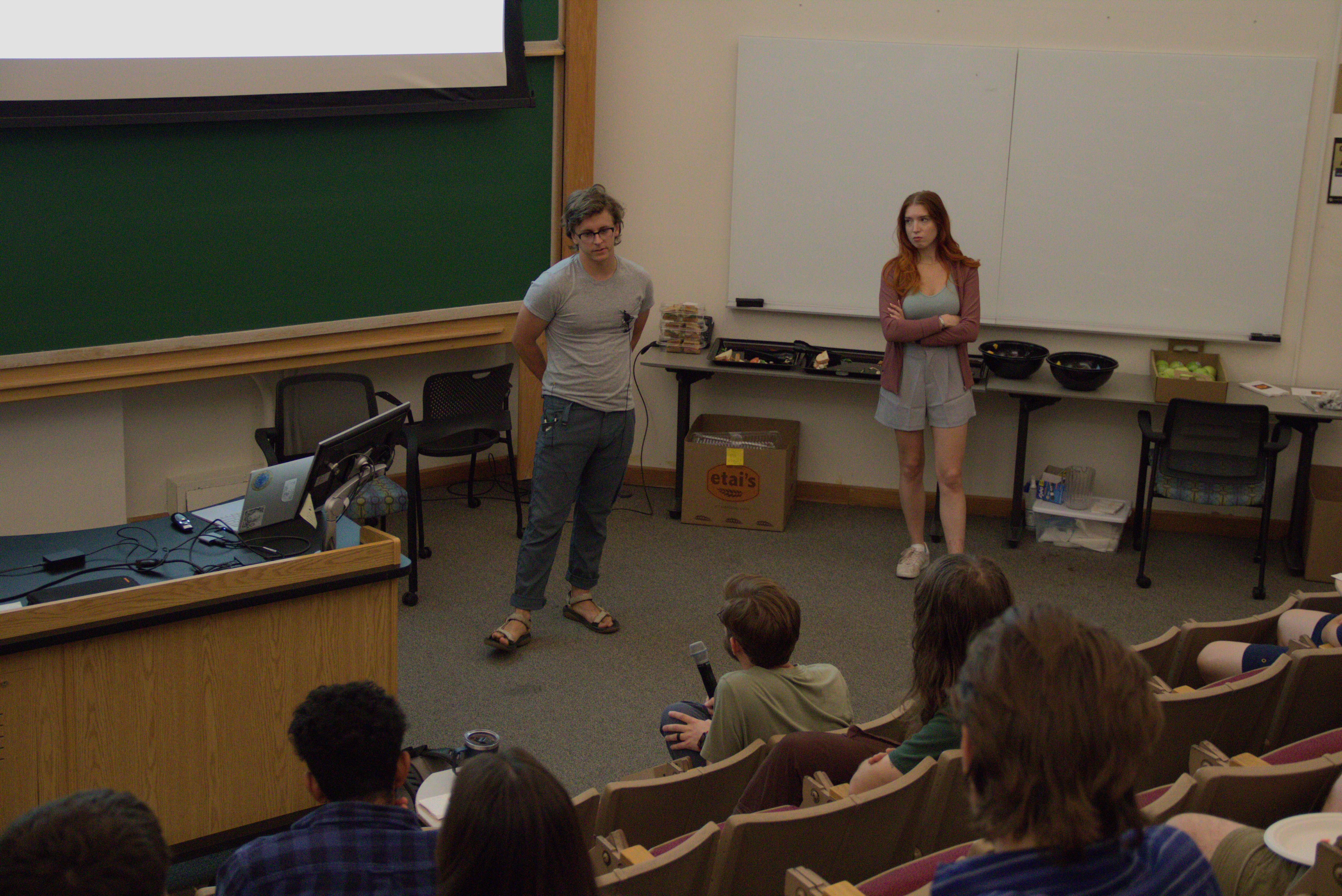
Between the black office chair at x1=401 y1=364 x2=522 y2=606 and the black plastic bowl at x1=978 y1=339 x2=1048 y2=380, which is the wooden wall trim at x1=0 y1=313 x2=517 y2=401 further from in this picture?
the black plastic bowl at x1=978 y1=339 x2=1048 y2=380

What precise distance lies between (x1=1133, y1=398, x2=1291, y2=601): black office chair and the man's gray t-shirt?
2.28m

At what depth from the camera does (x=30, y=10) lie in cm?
418

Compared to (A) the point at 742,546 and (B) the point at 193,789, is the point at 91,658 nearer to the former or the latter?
(B) the point at 193,789

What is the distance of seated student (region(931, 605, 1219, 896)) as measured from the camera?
3.76ft

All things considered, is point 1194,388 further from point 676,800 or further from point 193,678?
point 193,678

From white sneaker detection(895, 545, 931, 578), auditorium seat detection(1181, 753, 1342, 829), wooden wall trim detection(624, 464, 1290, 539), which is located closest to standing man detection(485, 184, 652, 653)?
white sneaker detection(895, 545, 931, 578)

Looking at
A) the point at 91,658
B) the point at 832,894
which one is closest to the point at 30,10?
the point at 91,658

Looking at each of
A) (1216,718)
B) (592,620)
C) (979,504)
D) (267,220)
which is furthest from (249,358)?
(1216,718)

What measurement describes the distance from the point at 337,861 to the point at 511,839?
538 millimetres

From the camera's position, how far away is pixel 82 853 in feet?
4.70

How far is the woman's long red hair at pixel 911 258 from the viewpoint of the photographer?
4852mm

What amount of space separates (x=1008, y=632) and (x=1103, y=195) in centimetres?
486

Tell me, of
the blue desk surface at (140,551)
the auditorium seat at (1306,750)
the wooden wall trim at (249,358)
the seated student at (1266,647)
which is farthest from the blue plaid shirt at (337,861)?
the wooden wall trim at (249,358)

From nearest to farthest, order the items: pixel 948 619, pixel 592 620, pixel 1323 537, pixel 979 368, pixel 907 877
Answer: pixel 907 877
pixel 948 619
pixel 592 620
pixel 1323 537
pixel 979 368
